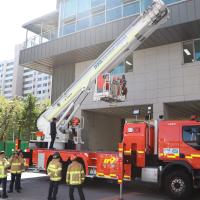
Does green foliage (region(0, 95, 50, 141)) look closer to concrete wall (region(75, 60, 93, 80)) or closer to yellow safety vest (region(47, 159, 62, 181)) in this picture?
concrete wall (region(75, 60, 93, 80))

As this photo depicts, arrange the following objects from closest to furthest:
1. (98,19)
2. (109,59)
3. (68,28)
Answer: (109,59)
(98,19)
(68,28)

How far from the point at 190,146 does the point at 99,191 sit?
3.82 metres

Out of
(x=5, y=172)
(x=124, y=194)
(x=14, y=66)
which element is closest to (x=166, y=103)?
(x=124, y=194)

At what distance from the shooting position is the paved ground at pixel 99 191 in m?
9.96

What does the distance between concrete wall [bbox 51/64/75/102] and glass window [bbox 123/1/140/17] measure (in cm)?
562

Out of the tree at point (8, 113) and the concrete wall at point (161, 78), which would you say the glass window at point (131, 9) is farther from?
the tree at point (8, 113)

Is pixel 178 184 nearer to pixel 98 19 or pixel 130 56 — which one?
pixel 130 56

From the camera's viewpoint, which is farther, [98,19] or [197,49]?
[98,19]

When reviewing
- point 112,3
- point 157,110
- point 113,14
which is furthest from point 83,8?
point 157,110

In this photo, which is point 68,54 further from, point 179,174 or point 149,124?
point 179,174

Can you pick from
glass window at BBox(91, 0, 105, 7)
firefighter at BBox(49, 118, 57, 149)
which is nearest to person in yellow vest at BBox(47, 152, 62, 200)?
firefighter at BBox(49, 118, 57, 149)

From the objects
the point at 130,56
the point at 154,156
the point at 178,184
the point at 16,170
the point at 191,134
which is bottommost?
the point at 178,184

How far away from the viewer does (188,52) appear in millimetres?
16484

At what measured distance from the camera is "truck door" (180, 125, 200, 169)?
9532mm
